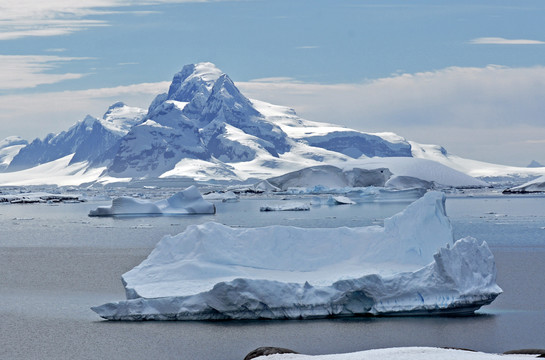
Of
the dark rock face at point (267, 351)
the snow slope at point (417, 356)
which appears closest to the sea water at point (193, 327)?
the dark rock face at point (267, 351)

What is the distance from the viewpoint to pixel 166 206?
4734 centimetres

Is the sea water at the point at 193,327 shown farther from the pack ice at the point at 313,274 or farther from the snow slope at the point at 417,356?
the snow slope at the point at 417,356

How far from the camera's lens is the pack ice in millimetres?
12312

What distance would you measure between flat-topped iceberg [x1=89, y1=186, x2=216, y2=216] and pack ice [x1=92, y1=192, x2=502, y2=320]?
102 feet

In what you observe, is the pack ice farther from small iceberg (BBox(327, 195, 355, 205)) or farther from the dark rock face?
small iceberg (BBox(327, 195, 355, 205))

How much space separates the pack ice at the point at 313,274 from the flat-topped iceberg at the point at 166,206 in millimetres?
31144

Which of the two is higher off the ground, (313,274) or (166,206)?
(166,206)

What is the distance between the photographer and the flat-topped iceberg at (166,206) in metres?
46.2

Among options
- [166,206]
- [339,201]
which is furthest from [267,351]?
[339,201]

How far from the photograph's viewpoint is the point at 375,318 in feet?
40.9

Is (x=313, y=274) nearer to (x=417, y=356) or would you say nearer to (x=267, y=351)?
(x=267, y=351)

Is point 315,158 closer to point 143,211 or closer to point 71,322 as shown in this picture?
point 143,211

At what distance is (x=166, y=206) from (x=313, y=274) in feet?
112

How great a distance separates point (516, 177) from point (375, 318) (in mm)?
179607
